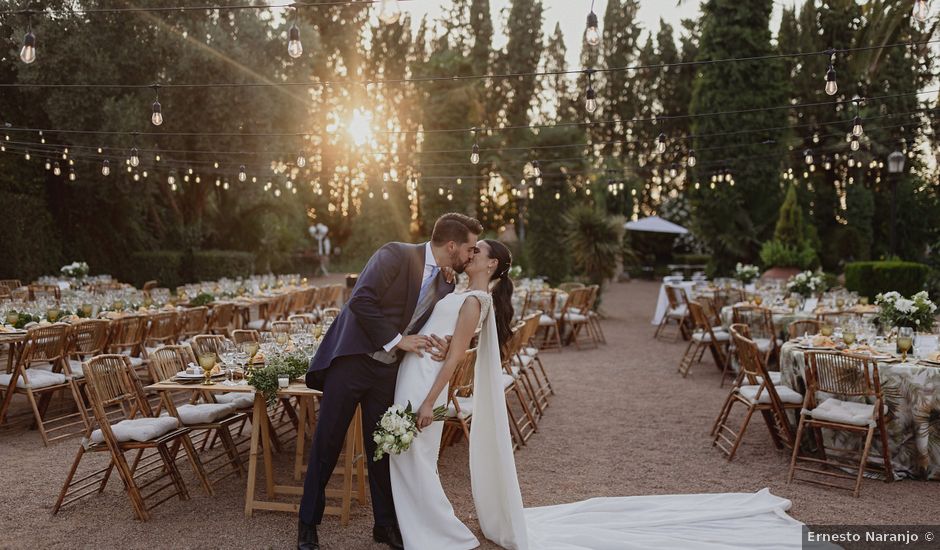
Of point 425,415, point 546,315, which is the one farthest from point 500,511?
point 546,315

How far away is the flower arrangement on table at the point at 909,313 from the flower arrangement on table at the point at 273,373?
4813mm

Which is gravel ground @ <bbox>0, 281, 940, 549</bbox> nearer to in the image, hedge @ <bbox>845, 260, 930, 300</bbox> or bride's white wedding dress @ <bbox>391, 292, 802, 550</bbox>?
bride's white wedding dress @ <bbox>391, 292, 802, 550</bbox>

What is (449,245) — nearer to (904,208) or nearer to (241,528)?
(241,528)

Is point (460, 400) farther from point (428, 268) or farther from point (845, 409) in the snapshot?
point (845, 409)

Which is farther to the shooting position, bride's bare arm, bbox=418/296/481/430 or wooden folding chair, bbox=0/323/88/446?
wooden folding chair, bbox=0/323/88/446

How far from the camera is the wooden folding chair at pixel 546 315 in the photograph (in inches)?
460

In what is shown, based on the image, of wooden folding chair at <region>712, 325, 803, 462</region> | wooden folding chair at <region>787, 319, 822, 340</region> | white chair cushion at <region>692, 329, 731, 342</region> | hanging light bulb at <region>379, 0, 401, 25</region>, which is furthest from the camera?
white chair cushion at <region>692, 329, 731, 342</region>

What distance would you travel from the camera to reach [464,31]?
1433 inches

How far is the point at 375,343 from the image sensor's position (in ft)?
12.0

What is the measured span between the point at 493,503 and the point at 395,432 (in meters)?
0.83

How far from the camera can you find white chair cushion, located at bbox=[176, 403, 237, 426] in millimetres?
4832

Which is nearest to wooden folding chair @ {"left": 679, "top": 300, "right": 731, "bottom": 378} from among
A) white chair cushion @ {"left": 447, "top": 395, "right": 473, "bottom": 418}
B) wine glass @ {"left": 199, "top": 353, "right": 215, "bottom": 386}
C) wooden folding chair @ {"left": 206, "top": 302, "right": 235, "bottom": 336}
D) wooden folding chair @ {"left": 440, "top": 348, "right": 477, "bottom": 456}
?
wooden folding chair @ {"left": 440, "top": 348, "right": 477, "bottom": 456}

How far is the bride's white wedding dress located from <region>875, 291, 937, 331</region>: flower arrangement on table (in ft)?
8.74

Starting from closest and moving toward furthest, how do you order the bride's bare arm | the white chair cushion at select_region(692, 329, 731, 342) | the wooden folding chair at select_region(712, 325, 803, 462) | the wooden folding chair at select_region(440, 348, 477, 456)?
the bride's bare arm < the wooden folding chair at select_region(440, 348, 477, 456) < the wooden folding chair at select_region(712, 325, 803, 462) < the white chair cushion at select_region(692, 329, 731, 342)
